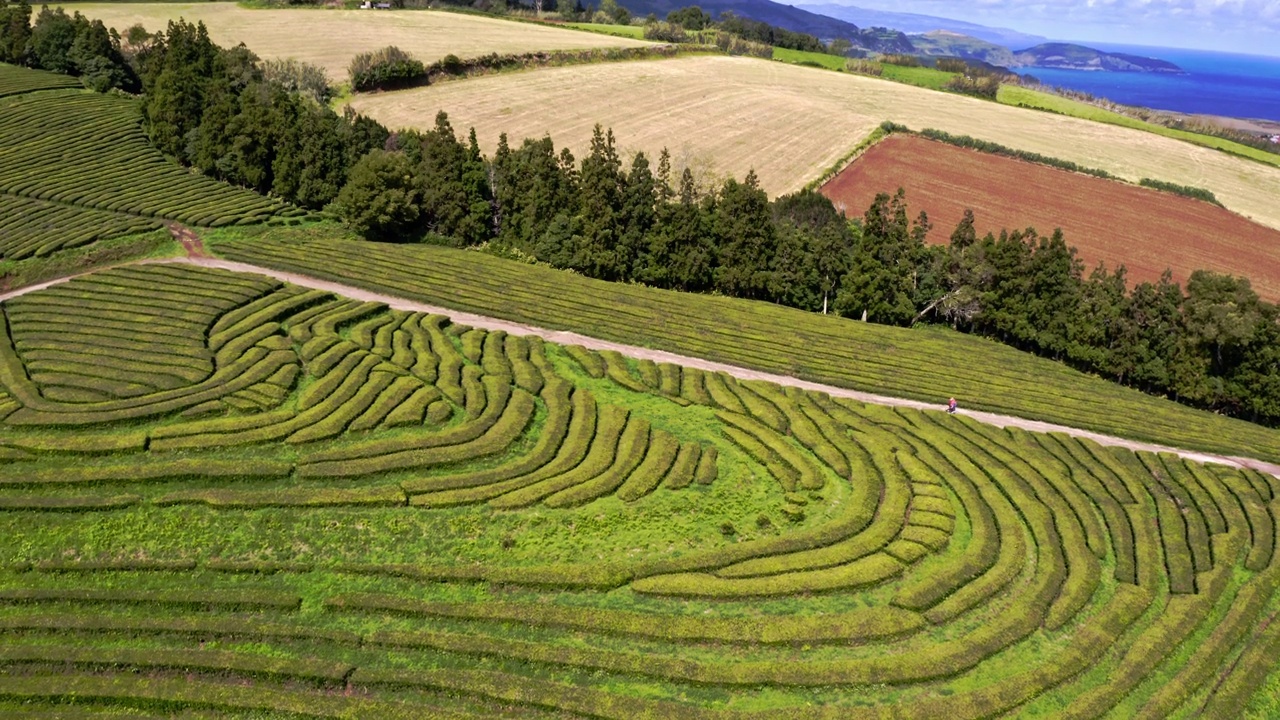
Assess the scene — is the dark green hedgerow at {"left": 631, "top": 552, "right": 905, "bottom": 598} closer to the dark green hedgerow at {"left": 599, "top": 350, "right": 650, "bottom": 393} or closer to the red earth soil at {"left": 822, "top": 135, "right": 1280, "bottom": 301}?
the dark green hedgerow at {"left": 599, "top": 350, "right": 650, "bottom": 393}

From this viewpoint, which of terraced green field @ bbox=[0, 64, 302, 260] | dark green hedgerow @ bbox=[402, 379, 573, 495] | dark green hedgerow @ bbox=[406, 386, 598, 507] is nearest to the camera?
dark green hedgerow @ bbox=[406, 386, 598, 507]

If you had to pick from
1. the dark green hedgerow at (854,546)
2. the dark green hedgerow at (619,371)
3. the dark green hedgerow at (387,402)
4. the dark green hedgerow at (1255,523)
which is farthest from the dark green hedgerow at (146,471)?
the dark green hedgerow at (1255,523)

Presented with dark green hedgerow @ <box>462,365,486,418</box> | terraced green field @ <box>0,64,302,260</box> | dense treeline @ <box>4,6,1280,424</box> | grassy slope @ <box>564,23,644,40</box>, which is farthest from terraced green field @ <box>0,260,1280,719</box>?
grassy slope @ <box>564,23,644,40</box>

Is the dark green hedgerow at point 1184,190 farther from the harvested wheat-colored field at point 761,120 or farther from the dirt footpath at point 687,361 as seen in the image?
the dirt footpath at point 687,361

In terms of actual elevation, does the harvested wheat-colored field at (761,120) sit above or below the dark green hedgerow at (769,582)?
above

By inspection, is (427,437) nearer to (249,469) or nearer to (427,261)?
(249,469)

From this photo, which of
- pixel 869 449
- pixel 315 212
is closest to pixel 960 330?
pixel 869 449
